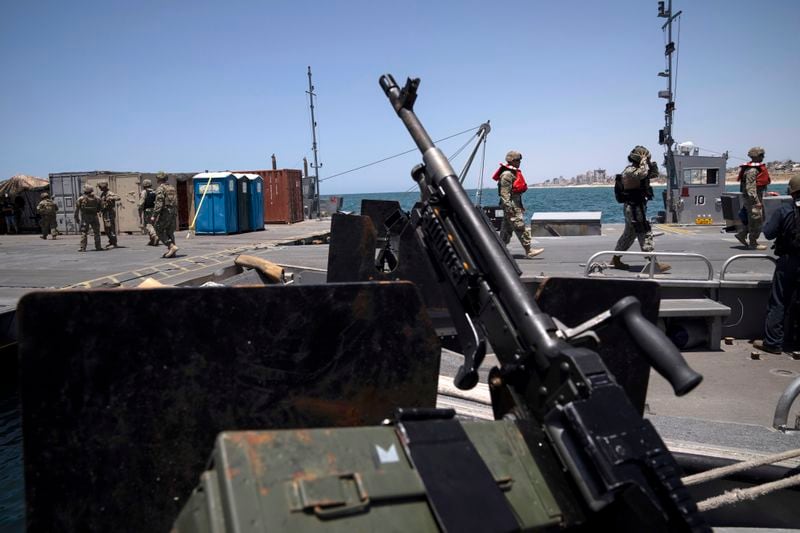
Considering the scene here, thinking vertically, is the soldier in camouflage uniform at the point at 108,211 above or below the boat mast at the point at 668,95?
below

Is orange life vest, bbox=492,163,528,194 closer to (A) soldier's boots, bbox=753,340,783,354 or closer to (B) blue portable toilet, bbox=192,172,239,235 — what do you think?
(A) soldier's boots, bbox=753,340,783,354

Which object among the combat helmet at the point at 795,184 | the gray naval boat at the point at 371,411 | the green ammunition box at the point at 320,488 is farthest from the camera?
the combat helmet at the point at 795,184

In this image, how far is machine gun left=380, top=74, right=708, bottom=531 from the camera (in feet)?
5.73

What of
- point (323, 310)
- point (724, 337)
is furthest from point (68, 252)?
point (323, 310)

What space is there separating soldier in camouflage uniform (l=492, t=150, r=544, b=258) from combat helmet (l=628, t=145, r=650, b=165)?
Result: 7.47 ft

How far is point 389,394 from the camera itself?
8.36 ft

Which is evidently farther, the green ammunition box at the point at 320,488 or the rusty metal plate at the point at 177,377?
the rusty metal plate at the point at 177,377

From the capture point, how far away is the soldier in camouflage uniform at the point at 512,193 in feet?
37.9

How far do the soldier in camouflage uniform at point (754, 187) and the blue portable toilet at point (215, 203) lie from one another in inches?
600

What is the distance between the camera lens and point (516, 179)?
11.7m

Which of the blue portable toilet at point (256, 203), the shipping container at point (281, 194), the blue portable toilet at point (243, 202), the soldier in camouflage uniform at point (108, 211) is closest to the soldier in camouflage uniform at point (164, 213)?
the soldier in camouflage uniform at point (108, 211)

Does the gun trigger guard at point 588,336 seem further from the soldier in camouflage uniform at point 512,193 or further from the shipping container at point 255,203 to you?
Result: the shipping container at point 255,203

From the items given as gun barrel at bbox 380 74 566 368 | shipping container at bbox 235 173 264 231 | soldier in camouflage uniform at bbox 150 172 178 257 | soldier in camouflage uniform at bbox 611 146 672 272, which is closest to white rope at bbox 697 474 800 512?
gun barrel at bbox 380 74 566 368

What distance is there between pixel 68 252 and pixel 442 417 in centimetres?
1739
